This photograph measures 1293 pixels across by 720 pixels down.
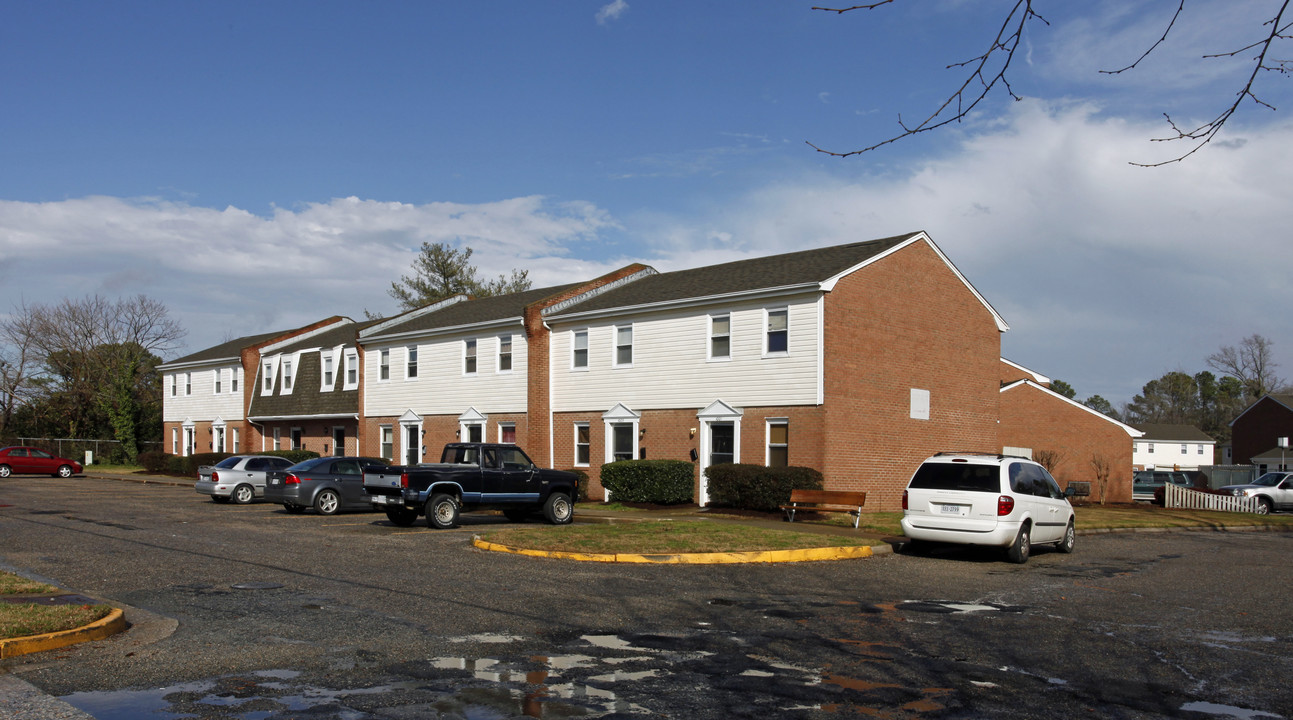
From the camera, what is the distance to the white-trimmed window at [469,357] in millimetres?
36531

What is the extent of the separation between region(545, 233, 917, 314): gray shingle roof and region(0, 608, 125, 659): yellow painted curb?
1942 cm

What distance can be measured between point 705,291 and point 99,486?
25.7 m

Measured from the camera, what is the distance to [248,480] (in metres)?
28.9

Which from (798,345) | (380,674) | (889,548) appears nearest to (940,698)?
(380,674)

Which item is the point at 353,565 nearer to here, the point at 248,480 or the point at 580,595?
the point at 580,595

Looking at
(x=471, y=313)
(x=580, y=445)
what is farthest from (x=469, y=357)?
(x=580, y=445)

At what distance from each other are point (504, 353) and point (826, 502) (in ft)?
54.8

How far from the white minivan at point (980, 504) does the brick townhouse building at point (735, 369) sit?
8.37m

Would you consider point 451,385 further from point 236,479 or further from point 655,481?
point 655,481

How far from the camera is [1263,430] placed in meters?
71.4

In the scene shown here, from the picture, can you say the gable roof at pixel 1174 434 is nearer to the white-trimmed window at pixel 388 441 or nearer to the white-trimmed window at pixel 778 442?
the white-trimmed window at pixel 388 441

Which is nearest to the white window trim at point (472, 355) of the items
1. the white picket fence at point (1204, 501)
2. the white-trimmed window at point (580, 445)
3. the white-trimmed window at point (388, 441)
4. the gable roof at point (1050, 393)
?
the white-trimmed window at point (388, 441)

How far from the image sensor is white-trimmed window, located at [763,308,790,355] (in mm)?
26531

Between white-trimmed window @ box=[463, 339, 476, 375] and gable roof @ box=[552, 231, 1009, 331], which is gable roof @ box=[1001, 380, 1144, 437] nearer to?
gable roof @ box=[552, 231, 1009, 331]
